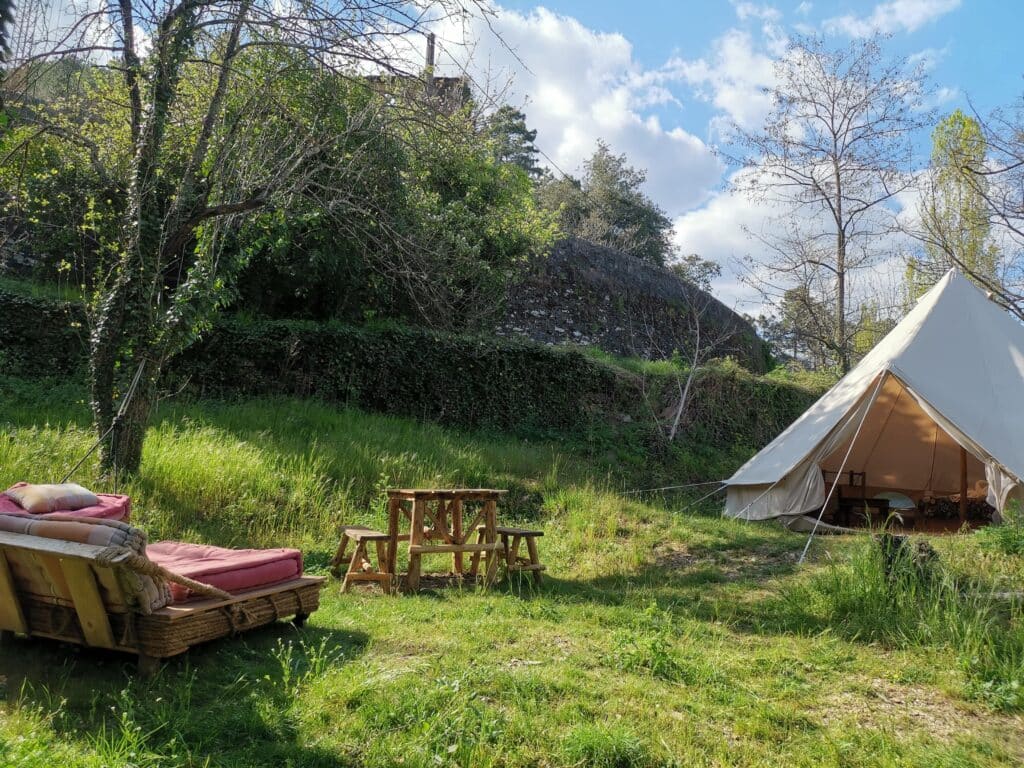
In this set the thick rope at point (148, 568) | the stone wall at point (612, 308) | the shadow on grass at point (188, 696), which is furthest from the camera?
the stone wall at point (612, 308)

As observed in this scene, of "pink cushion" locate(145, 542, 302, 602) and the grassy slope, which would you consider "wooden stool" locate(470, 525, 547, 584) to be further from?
"pink cushion" locate(145, 542, 302, 602)

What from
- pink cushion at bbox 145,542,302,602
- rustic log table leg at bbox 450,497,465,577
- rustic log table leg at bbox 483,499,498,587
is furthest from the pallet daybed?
rustic log table leg at bbox 450,497,465,577

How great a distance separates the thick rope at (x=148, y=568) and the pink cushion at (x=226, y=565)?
0.33ft

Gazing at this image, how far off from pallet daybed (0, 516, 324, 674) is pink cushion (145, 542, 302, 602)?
11 centimetres

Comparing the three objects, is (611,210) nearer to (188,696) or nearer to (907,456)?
(907,456)

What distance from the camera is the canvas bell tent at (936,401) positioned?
711 centimetres

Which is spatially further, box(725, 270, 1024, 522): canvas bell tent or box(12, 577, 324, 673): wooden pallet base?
box(725, 270, 1024, 522): canvas bell tent

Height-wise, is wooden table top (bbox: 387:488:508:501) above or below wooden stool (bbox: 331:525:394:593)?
above

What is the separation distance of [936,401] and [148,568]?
692cm

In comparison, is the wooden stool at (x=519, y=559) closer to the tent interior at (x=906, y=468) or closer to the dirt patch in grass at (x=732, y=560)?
the dirt patch in grass at (x=732, y=560)

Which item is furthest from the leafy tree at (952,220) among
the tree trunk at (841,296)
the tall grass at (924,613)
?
the tall grass at (924,613)

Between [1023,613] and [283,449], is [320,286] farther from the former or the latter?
[1023,613]

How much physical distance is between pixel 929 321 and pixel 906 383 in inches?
40.7

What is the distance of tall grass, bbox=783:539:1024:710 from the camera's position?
3.14 metres
